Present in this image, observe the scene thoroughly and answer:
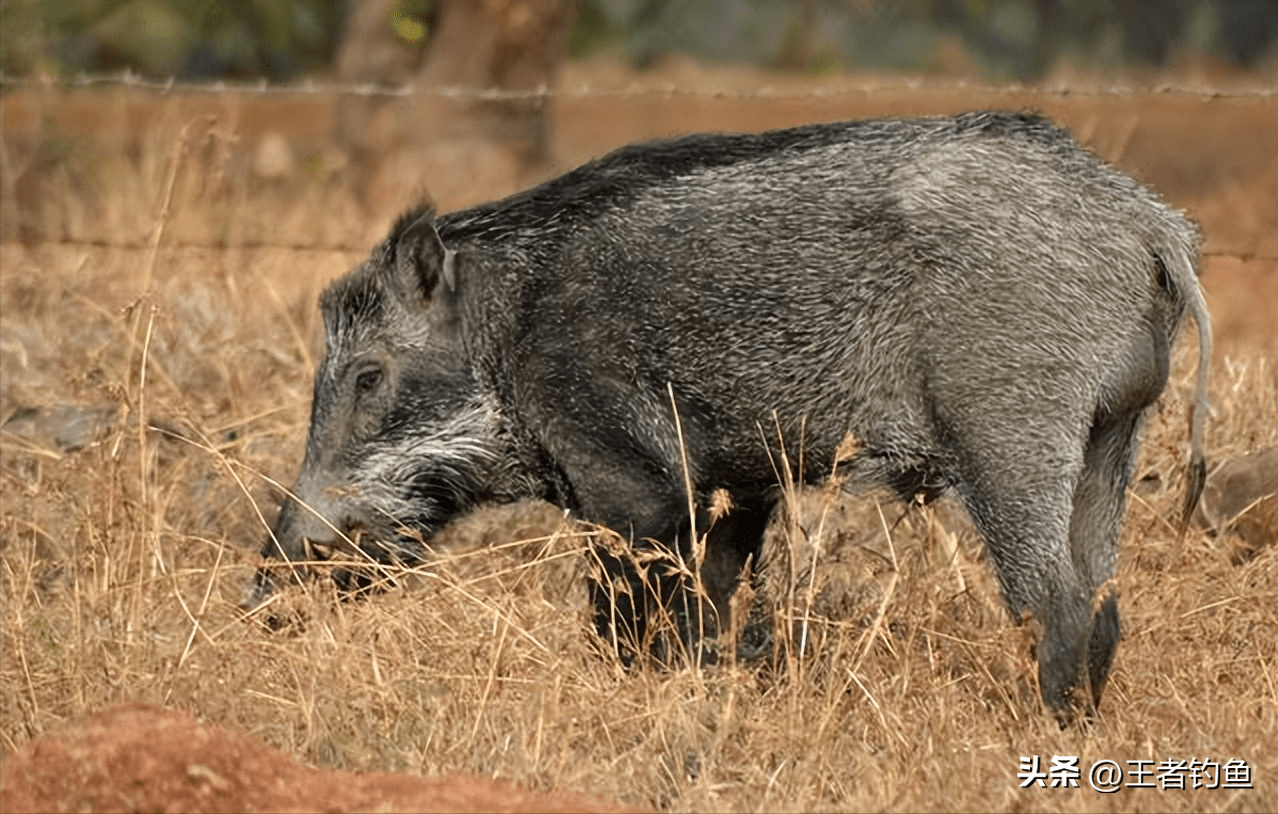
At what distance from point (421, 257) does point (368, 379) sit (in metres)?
0.38

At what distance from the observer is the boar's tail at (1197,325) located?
5.20 m

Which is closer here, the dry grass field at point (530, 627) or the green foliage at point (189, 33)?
the dry grass field at point (530, 627)

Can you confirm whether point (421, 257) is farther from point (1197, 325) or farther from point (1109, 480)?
point (1197, 325)

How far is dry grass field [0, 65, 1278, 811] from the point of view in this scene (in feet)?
15.3

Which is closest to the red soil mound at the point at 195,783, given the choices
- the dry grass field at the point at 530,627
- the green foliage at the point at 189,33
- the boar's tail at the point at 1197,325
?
the dry grass field at the point at 530,627

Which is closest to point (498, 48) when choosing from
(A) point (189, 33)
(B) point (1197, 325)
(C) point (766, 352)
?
(A) point (189, 33)

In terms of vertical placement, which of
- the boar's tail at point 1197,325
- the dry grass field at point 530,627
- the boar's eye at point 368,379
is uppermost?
the boar's tail at point 1197,325

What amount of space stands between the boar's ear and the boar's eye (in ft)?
0.78

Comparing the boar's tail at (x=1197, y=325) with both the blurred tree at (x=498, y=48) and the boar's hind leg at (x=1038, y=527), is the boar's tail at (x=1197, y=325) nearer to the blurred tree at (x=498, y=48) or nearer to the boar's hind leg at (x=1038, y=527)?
the boar's hind leg at (x=1038, y=527)

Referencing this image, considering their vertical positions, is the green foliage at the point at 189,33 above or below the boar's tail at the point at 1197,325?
below

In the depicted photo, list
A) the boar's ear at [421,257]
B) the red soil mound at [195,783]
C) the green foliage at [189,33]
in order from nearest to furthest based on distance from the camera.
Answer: the red soil mound at [195,783], the boar's ear at [421,257], the green foliage at [189,33]

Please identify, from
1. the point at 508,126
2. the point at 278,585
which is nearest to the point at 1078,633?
the point at 278,585

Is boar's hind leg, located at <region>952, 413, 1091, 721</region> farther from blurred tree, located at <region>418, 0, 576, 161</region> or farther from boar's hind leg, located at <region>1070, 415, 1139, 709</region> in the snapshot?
blurred tree, located at <region>418, 0, 576, 161</region>

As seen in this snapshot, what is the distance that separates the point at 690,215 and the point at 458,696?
1476 mm
